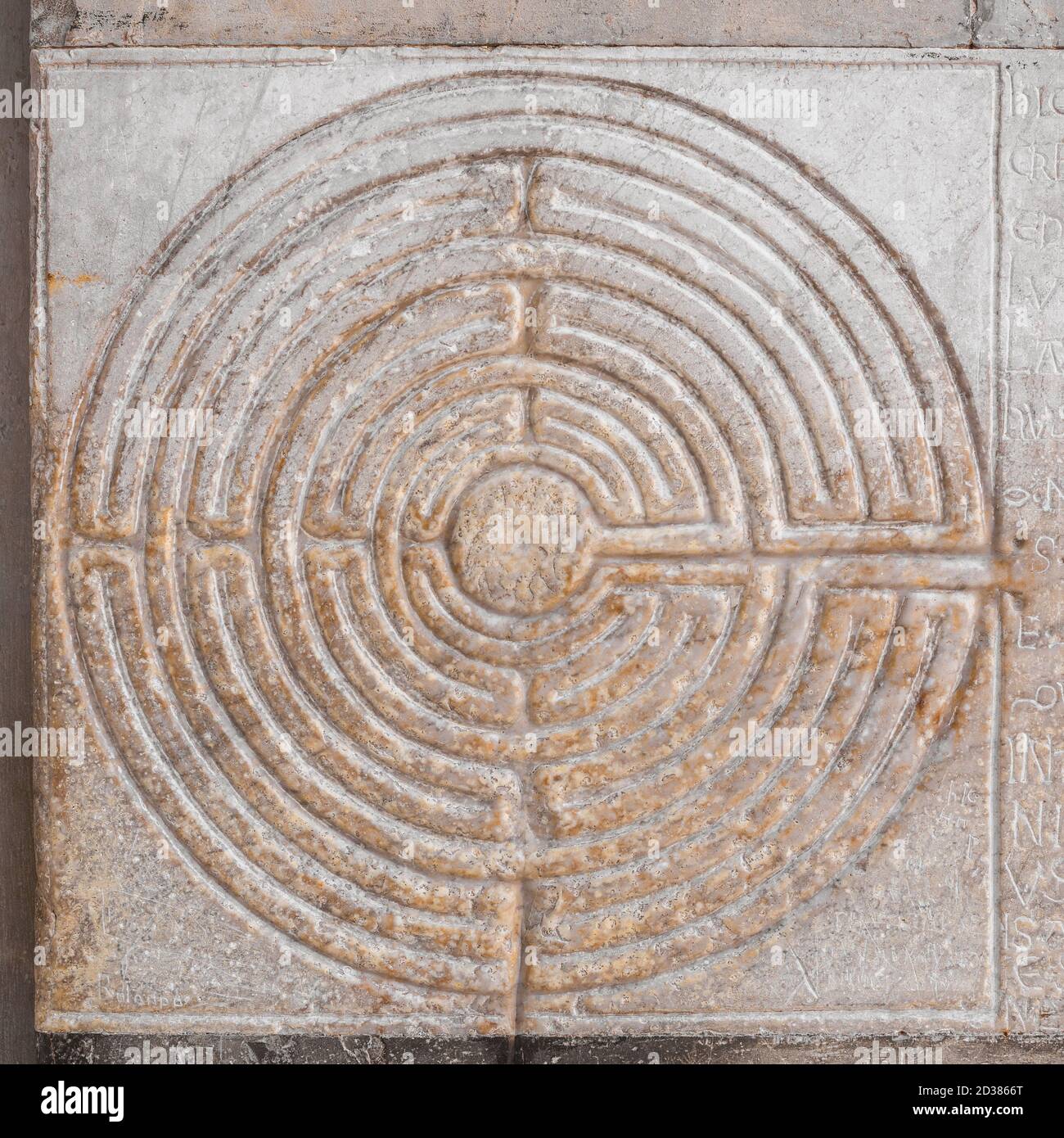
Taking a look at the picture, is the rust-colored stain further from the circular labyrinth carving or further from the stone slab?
the stone slab

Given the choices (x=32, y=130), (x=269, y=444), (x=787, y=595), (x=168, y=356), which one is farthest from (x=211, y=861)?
(x=32, y=130)

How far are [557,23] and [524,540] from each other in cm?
181

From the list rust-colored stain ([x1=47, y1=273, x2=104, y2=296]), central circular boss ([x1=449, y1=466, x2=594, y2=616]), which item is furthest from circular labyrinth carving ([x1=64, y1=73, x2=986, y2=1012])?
rust-colored stain ([x1=47, y1=273, x2=104, y2=296])

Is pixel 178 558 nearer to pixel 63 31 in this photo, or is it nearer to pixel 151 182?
pixel 151 182

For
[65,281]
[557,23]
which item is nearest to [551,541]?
[557,23]

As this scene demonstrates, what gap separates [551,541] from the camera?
10.1 ft

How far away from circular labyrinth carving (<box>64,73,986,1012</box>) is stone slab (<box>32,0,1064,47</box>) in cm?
21

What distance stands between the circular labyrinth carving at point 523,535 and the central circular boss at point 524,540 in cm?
1

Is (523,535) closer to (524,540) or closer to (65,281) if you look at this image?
(524,540)

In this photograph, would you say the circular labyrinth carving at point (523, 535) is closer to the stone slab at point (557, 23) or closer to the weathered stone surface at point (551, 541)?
the weathered stone surface at point (551, 541)

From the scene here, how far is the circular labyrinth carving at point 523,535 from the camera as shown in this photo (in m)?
3.02

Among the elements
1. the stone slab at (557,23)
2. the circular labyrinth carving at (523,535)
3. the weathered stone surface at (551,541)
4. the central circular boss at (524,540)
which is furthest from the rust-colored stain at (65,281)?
the central circular boss at (524,540)

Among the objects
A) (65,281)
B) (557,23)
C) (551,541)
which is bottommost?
(551,541)

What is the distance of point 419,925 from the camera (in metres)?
3.06
